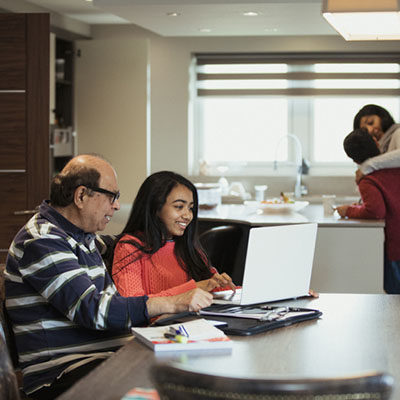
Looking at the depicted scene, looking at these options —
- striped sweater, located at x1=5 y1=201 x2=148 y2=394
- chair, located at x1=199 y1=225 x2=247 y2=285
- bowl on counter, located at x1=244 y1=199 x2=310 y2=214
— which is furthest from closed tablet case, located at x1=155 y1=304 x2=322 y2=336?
bowl on counter, located at x1=244 y1=199 x2=310 y2=214

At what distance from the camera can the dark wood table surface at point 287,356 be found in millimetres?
1479

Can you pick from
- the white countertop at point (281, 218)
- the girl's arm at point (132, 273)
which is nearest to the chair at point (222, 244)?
the white countertop at point (281, 218)

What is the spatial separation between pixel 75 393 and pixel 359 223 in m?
2.86

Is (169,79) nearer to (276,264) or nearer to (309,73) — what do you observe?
(309,73)

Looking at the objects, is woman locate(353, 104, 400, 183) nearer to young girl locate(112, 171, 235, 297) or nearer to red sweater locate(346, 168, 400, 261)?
red sweater locate(346, 168, 400, 261)

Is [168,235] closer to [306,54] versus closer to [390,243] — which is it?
[390,243]

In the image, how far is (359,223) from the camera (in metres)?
4.00

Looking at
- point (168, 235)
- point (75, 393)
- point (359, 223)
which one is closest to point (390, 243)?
point (359, 223)

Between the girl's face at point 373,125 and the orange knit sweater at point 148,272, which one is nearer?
the orange knit sweater at point 148,272

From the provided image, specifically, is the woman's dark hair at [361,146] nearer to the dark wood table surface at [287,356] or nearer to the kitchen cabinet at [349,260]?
the kitchen cabinet at [349,260]

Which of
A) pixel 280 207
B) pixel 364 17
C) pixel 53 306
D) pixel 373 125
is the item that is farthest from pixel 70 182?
pixel 280 207

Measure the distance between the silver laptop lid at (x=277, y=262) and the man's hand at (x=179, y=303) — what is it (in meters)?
0.14

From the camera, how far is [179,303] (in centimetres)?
209

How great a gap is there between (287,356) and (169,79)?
5.55m
